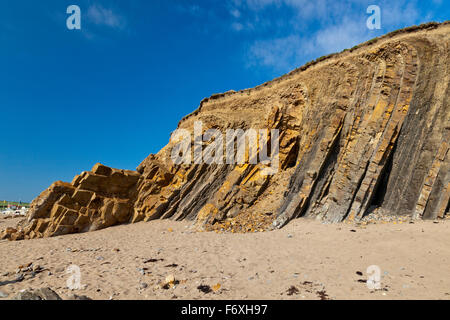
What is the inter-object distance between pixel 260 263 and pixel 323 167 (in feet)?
28.6

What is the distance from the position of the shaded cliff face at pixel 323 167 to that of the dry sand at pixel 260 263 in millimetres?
1939

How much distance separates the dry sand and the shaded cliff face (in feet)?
6.36

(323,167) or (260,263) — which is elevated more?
(323,167)

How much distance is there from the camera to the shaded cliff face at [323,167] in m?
12.0

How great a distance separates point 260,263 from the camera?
806 cm

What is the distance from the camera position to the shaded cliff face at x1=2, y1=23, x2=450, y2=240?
12.0 metres

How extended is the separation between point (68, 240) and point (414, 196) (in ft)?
66.1

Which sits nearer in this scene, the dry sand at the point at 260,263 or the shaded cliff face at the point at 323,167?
the dry sand at the point at 260,263

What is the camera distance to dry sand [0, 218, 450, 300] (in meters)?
5.96

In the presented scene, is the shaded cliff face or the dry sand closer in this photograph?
the dry sand

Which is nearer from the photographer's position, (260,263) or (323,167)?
(260,263)

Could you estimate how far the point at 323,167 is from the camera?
14219 mm
